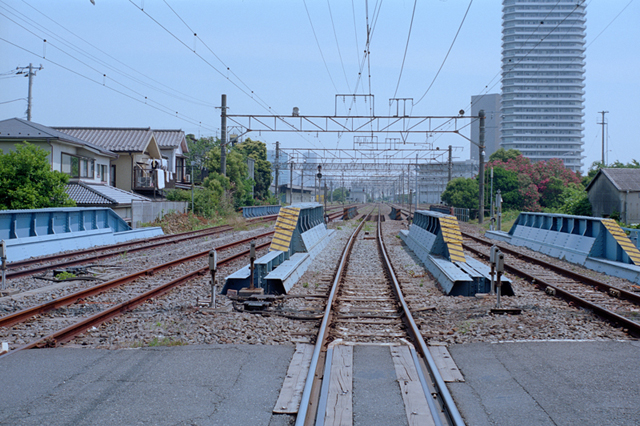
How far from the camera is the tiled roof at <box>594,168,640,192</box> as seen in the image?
92.9ft

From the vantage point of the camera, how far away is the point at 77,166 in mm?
28578

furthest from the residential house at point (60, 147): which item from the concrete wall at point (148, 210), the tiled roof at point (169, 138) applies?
the tiled roof at point (169, 138)

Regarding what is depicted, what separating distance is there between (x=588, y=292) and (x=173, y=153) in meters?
40.7

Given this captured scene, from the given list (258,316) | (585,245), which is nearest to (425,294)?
(258,316)

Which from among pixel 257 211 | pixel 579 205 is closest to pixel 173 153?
pixel 257 211

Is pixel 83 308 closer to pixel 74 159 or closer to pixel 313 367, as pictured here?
pixel 313 367

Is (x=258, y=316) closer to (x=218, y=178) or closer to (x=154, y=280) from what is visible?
(x=154, y=280)

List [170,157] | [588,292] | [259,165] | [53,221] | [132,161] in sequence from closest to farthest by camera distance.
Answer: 1. [588,292]
2. [53,221]
3. [132,161]
4. [170,157]
5. [259,165]

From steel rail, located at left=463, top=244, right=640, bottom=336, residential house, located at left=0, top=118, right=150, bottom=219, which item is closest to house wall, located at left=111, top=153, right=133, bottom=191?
residential house, located at left=0, top=118, right=150, bottom=219

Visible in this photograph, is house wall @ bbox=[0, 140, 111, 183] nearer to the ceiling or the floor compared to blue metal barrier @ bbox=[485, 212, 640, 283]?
nearer to the ceiling

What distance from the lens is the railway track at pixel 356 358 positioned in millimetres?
4355

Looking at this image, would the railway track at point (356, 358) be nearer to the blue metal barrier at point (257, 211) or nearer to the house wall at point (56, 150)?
the house wall at point (56, 150)

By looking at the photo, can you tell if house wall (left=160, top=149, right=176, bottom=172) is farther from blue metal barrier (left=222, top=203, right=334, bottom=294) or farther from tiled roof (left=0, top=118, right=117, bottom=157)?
blue metal barrier (left=222, top=203, right=334, bottom=294)

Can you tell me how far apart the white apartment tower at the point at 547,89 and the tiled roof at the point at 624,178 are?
12200 centimetres
